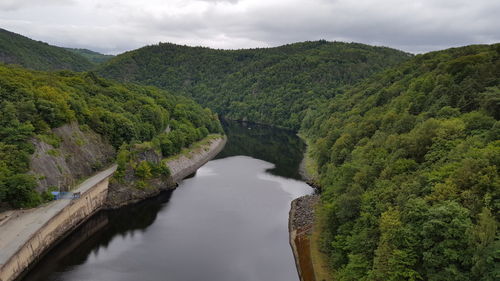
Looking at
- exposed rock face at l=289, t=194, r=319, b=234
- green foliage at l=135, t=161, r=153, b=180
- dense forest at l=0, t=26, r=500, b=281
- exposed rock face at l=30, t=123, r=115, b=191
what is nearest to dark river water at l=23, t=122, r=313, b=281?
exposed rock face at l=289, t=194, r=319, b=234

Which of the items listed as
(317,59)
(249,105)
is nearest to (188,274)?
(249,105)

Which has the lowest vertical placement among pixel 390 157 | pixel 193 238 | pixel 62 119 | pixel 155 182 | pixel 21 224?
pixel 193 238

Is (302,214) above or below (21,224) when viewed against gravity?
below

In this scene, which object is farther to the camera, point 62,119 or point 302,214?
point 62,119

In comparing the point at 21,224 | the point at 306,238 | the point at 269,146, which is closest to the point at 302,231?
the point at 306,238

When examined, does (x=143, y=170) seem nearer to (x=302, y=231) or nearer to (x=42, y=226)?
(x=42, y=226)

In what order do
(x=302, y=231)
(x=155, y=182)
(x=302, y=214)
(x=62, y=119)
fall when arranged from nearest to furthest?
(x=302, y=231), (x=302, y=214), (x=62, y=119), (x=155, y=182)

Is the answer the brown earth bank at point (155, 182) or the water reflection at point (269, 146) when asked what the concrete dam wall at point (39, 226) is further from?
the water reflection at point (269, 146)
